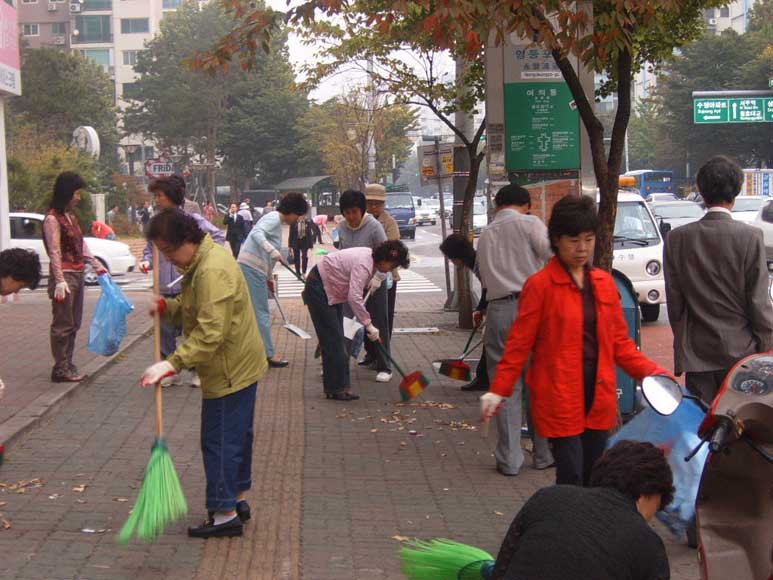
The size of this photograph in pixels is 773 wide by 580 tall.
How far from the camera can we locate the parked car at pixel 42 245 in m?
23.8

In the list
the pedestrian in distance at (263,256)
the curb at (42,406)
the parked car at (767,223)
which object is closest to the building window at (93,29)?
the parked car at (767,223)

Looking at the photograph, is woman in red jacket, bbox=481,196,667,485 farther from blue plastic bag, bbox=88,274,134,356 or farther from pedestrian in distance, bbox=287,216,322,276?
pedestrian in distance, bbox=287,216,322,276

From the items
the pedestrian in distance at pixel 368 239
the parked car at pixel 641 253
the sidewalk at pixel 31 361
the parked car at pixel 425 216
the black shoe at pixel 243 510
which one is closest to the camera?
the black shoe at pixel 243 510

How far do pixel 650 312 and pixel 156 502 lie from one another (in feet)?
39.8

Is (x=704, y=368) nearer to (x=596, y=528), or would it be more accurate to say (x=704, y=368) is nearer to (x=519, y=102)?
(x=596, y=528)

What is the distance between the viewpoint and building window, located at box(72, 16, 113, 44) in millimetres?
98188

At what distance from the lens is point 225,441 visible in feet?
17.4

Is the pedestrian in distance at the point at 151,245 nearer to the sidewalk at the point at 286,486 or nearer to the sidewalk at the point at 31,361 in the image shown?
the sidewalk at the point at 286,486

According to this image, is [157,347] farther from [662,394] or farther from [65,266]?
[65,266]

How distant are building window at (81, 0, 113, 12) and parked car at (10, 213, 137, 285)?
7867 centimetres

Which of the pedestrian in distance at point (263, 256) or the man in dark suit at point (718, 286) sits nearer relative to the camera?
the man in dark suit at point (718, 286)

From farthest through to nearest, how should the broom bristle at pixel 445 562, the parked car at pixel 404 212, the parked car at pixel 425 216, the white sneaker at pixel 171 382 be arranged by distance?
the parked car at pixel 425 216
the parked car at pixel 404 212
the white sneaker at pixel 171 382
the broom bristle at pixel 445 562

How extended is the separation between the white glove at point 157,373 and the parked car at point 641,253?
1089 cm

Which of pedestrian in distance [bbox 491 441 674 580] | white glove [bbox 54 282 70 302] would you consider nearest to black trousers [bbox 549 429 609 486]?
pedestrian in distance [bbox 491 441 674 580]
